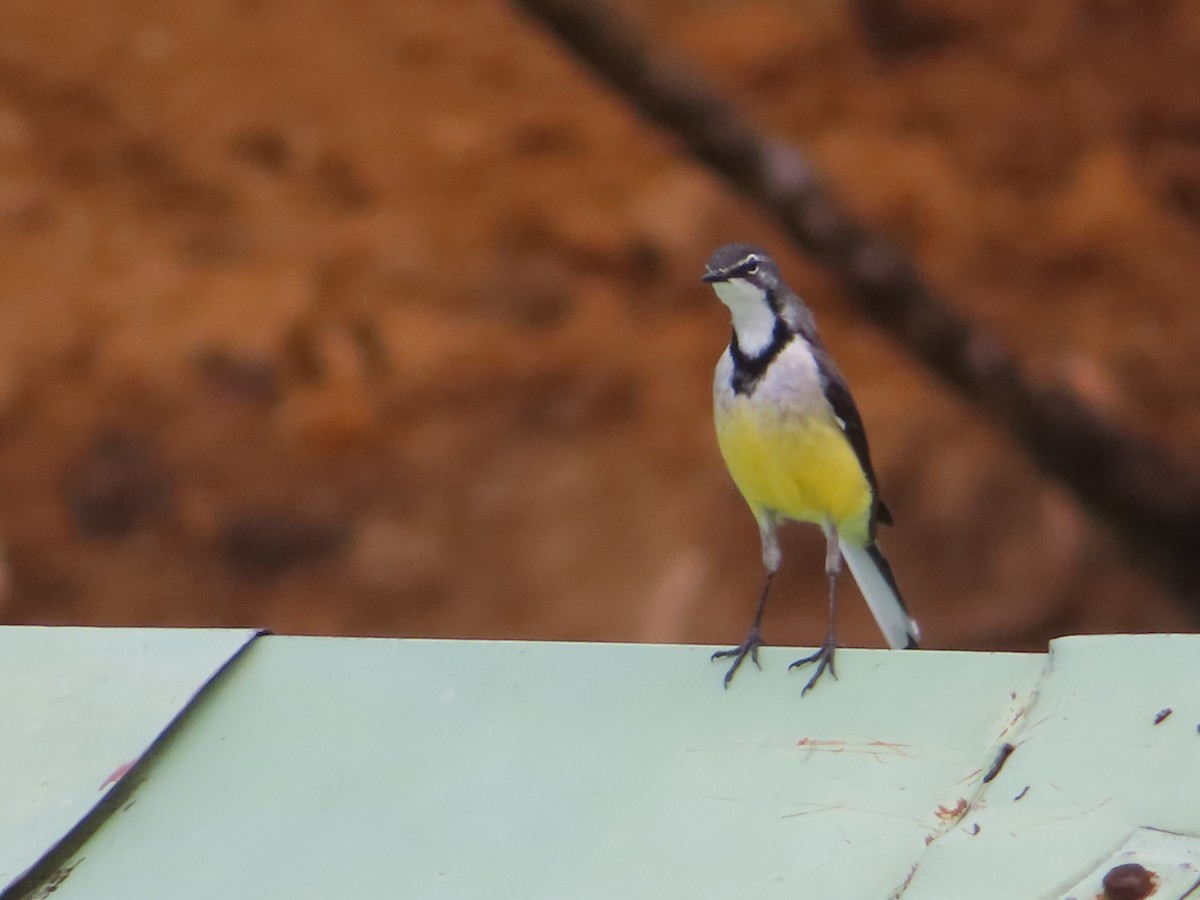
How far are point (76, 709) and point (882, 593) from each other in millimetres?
1531

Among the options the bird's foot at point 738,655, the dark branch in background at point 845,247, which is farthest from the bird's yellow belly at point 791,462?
the dark branch in background at point 845,247

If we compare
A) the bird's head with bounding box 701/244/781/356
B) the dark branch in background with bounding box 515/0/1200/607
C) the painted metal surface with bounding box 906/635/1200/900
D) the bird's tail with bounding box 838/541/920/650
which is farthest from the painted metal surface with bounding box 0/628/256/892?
the dark branch in background with bounding box 515/0/1200/607

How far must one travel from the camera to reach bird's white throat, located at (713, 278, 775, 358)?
2445 millimetres

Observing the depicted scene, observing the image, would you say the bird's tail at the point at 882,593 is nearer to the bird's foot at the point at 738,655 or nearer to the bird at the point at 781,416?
the bird at the point at 781,416

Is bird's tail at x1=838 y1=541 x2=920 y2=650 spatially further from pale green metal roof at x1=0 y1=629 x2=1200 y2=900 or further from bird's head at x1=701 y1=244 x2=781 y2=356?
pale green metal roof at x1=0 y1=629 x2=1200 y2=900

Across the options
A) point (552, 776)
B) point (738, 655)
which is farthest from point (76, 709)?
point (738, 655)

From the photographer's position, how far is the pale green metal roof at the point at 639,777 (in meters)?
1.21

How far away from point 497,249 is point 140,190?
117cm

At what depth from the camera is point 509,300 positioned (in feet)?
16.6

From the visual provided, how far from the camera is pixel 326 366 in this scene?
5.03 meters

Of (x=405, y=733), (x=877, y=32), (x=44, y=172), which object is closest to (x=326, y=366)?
(x=44, y=172)

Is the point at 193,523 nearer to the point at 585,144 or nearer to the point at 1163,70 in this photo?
the point at 585,144

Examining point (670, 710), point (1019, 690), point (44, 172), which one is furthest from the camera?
point (44, 172)

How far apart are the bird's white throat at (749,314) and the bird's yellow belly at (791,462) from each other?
13 centimetres
